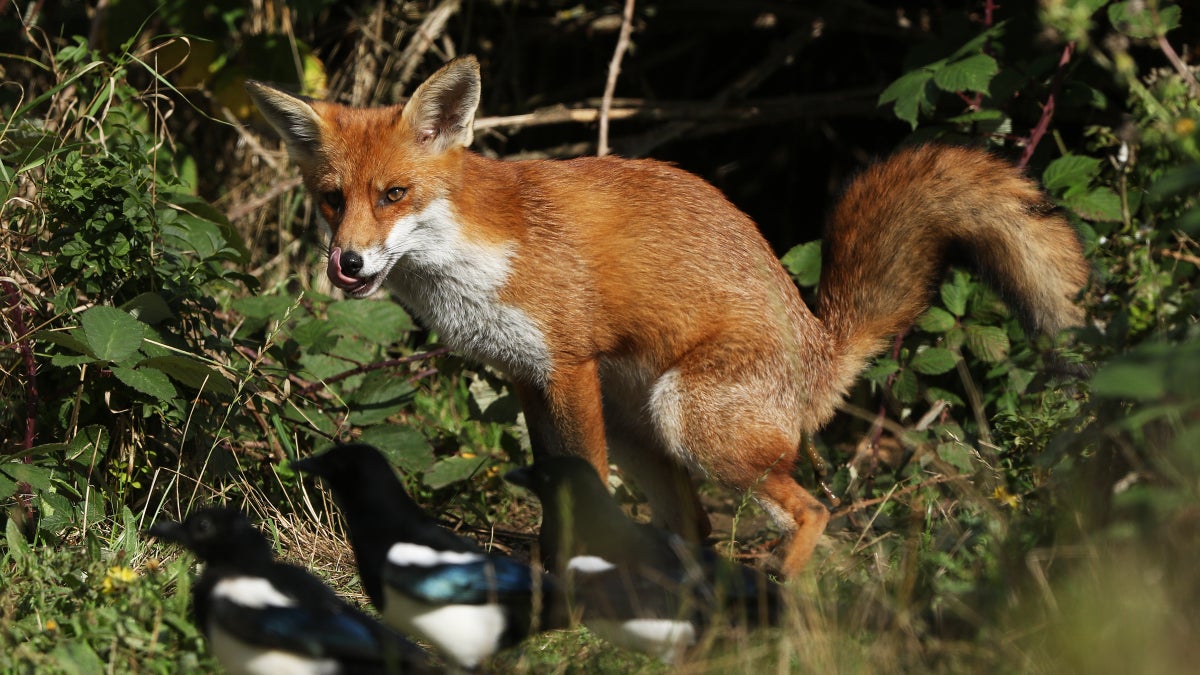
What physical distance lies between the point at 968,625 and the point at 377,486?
1.79m

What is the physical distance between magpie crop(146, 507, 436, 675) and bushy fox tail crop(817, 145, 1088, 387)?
2.69m

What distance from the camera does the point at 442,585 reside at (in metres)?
3.37

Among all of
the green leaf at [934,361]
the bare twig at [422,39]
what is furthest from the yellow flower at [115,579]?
the bare twig at [422,39]

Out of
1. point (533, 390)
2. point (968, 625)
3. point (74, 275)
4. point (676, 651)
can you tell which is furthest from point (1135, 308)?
point (74, 275)

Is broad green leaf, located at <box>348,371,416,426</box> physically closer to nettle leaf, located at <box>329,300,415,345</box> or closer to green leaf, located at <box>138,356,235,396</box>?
nettle leaf, located at <box>329,300,415,345</box>

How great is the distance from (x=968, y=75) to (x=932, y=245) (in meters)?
1.00

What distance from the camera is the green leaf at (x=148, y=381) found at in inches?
184

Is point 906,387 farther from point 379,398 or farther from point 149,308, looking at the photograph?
point 149,308

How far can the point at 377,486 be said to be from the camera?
371 centimetres

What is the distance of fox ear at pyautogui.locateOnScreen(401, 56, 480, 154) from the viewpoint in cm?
493

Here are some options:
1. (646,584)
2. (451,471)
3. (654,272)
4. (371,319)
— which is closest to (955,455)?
(654,272)

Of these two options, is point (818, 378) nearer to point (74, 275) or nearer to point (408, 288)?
point (408, 288)

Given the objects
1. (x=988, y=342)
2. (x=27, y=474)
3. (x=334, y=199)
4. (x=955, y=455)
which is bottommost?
(x=955, y=455)

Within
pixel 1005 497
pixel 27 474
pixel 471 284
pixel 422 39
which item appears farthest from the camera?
pixel 422 39
